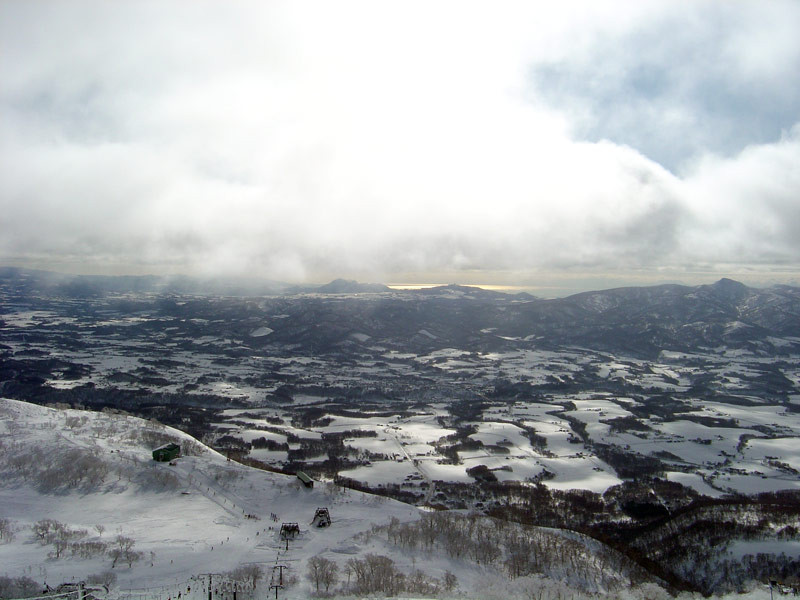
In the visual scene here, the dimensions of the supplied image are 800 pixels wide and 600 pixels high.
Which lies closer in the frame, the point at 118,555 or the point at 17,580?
the point at 17,580

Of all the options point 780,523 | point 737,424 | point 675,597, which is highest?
point 675,597

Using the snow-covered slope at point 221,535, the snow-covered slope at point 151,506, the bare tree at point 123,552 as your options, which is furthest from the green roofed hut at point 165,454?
the bare tree at point 123,552

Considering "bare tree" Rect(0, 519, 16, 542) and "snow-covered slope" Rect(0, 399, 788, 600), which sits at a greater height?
"bare tree" Rect(0, 519, 16, 542)

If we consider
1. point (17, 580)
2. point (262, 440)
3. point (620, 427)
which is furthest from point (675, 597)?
point (620, 427)

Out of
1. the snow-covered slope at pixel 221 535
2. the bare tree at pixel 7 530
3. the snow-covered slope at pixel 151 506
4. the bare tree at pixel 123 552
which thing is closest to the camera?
the snow-covered slope at pixel 221 535

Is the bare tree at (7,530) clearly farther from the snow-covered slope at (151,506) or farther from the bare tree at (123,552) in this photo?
the bare tree at (123,552)

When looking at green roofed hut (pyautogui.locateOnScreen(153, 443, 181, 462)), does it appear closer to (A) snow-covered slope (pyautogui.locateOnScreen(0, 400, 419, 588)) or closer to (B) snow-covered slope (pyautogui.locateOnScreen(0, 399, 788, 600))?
(A) snow-covered slope (pyautogui.locateOnScreen(0, 400, 419, 588))

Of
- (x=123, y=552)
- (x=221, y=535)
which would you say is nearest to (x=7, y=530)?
(x=123, y=552)

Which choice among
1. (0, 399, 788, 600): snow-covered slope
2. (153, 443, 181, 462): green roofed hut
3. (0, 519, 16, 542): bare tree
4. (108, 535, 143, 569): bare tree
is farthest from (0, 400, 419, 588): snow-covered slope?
(153, 443, 181, 462): green roofed hut

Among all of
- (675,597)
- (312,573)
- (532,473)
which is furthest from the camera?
(532,473)

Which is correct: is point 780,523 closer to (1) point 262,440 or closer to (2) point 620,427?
(2) point 620,427

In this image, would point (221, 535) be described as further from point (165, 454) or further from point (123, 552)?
point (165, 454)
